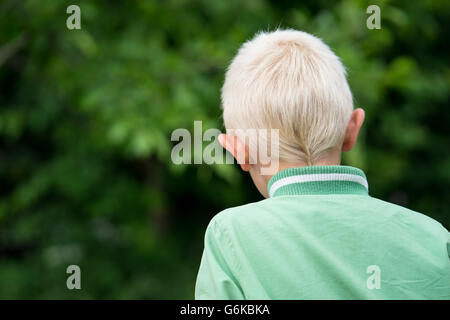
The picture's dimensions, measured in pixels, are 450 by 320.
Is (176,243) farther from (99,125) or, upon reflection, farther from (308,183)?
(308,183)

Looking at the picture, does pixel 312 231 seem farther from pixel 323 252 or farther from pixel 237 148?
pixel 237 148

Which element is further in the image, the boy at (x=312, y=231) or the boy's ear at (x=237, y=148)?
the boy's ear at (x=237, y=148)

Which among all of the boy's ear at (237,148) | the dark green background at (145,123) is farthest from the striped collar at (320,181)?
the dark green background at (145,123)

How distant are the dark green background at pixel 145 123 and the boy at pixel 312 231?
3.93 ft

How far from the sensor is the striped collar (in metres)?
0.99

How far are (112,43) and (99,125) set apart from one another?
0.52 metres

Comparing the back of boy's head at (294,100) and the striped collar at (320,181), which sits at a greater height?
the back of boy's head at (294,100)

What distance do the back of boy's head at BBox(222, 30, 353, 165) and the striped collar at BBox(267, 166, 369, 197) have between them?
0.06 m

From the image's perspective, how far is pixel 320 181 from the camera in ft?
3.26

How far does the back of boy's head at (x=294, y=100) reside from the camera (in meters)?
1.05

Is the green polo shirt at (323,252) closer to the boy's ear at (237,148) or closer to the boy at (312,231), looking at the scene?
the boy at (312,231)
